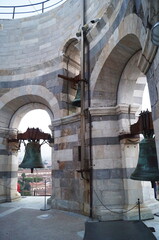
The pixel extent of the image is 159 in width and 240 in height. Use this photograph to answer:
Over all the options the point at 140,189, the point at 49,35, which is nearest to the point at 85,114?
the point at 140,189

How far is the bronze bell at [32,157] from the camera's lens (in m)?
5.92

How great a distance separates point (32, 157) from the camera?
20.1 feet

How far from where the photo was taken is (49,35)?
25.1ft

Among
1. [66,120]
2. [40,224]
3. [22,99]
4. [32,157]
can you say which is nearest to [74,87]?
[66,120]

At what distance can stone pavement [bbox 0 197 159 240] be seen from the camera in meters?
3.80

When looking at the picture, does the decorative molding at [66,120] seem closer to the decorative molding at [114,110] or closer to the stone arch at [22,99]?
the stone arch at [22,99]

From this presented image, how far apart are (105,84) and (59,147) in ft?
8.25

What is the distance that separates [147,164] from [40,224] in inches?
120

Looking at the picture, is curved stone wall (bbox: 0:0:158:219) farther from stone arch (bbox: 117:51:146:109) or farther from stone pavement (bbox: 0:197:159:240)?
stone pavement (bbox: 0:197:159:240)

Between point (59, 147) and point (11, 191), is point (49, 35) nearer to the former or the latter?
point (59, 147)

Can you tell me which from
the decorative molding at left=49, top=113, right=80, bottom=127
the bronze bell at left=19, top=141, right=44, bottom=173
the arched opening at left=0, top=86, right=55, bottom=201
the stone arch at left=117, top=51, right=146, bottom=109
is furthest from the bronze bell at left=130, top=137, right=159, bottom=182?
the arched opening at left=0, top=86, right=55, bottom=201

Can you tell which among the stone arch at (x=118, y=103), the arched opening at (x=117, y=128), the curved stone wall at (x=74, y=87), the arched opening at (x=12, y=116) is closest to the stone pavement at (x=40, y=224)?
the curved stone wall at (x=74, y=87)

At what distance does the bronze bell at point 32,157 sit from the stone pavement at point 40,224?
4.45ft

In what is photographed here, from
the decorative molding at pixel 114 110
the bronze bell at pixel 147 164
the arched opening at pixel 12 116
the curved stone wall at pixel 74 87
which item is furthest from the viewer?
the arched opening at pixel 12 116
